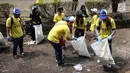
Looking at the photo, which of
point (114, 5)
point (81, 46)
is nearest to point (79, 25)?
point (81, 46)

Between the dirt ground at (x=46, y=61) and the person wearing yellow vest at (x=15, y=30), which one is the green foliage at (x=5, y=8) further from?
the person wearing yellow vest at (x=15, y=30)

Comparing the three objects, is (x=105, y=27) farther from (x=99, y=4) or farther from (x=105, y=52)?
(x=99, y=4)

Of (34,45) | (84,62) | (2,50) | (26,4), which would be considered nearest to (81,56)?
(84,62)

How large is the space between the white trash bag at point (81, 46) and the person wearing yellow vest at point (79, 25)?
0.44m

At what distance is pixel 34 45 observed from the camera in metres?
9.30

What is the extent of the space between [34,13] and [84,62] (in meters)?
2.64

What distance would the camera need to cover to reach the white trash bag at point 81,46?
7660 mm

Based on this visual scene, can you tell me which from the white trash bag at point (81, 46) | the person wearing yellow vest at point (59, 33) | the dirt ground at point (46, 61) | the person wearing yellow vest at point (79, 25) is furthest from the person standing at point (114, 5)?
the person wearing yellow vest at point (59, 33)

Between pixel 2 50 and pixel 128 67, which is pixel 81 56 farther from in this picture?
pixel 2 50

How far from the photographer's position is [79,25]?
834 centimetres

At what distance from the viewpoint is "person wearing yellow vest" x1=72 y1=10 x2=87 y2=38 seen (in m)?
8.09

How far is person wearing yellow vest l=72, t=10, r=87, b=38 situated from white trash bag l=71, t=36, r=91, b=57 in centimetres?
44

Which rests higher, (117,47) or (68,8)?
(68,8)

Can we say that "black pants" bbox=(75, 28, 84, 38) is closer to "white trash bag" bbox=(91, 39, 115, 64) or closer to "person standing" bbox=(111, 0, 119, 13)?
"white trash bag" bbox=(91, 39, 115, 64)
